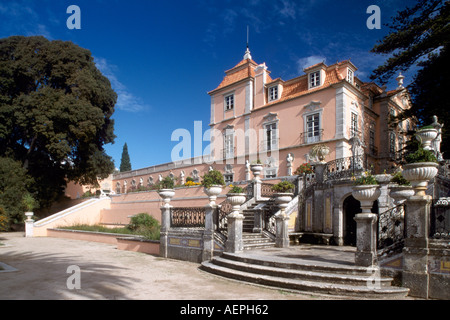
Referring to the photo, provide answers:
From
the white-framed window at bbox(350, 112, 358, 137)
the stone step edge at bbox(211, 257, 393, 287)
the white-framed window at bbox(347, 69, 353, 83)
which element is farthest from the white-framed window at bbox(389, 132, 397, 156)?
the stone step edge at bbox(211, 257, 393, 287)

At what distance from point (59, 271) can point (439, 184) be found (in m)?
11.6

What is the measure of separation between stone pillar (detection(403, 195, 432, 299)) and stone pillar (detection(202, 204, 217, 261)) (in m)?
5.26

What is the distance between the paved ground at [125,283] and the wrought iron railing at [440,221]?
8.22 feet

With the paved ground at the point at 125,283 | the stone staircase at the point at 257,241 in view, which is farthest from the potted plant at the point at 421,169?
the stone staircase at the point at 257,241

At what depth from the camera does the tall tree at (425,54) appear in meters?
14.6

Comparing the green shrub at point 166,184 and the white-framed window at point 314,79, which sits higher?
the white-framed window at point 314,79

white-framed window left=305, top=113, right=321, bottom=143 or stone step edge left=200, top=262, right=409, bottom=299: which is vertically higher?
white-framed window left=305, top=113, right=321, bottom=143

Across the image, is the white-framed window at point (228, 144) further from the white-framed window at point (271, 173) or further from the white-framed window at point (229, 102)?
the white-framed window at point (271, 173)

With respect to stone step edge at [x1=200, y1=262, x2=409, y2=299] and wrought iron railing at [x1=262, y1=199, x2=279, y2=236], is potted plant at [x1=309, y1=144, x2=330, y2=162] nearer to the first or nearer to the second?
wrought iron railing at [x1=262, y1=199, x2=279, y2=236]

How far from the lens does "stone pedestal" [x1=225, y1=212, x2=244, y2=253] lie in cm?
893

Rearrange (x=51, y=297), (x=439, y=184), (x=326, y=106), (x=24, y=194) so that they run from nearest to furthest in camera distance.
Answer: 1. (x=51, y=297)
2. (x=439, y=184)
3. (x=326, y=106)
4. (x=24, y=194)

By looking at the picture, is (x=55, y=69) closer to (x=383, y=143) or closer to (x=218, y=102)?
(x=218, y=102)
